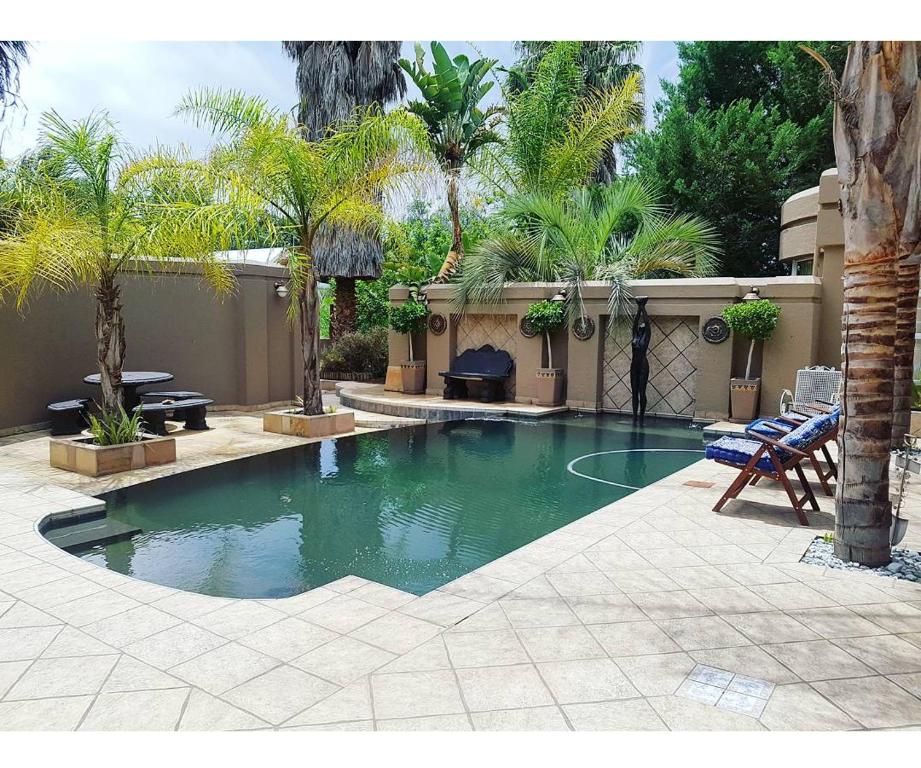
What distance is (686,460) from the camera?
932cm

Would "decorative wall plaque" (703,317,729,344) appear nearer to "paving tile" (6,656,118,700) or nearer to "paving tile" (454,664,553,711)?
"paving tile" (454,664,553,711)

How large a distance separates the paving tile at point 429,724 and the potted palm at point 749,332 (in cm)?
1072

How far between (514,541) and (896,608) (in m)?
2.74

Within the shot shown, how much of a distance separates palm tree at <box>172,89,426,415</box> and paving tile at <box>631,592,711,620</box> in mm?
7285

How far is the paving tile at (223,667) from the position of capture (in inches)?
124

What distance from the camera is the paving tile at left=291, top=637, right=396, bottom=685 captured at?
323 centimetres

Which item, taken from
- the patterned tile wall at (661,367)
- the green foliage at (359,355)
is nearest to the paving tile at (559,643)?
the patterned tile wall at (661,367)

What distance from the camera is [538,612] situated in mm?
3951

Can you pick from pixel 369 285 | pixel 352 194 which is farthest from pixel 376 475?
pixel 369 285

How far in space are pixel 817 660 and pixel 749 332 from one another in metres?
9.61

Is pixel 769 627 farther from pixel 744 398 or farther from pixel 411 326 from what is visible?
pixel 411 326

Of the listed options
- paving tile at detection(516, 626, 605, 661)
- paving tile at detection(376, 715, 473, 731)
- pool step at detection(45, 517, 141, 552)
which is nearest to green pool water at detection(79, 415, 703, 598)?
pool step at detection(45, 517, 141, 552)
